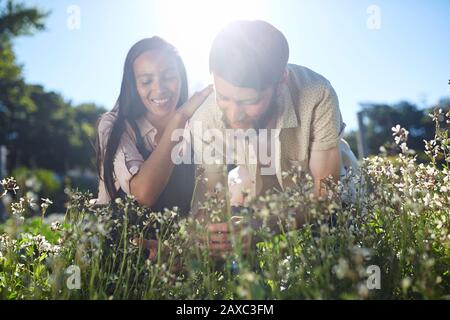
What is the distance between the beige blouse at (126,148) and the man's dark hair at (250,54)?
2.23 feet

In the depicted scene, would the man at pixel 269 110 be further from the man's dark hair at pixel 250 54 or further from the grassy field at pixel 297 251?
the grassy field at pixel 297 251

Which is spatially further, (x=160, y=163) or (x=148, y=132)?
(x=148, y=132)

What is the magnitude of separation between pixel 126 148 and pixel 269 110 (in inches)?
50.3

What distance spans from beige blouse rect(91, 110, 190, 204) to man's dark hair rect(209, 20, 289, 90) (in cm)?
68

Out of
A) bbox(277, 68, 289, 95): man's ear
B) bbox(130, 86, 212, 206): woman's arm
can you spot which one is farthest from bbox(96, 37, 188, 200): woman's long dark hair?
bbox(277, 68, 289, 95): man's ear

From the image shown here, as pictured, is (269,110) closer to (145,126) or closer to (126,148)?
(145,126)

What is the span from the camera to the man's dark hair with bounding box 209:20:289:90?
3492 mm

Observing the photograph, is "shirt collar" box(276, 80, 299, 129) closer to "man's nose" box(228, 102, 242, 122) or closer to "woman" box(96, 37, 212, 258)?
"man's nose" box(228, 102, 242, 122)

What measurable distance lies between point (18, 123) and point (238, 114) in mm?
29877

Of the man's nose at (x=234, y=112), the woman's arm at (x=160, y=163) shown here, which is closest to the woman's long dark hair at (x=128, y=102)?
the woman's arm at (x=160, y=163)

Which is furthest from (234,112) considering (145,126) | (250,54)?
(145,126)

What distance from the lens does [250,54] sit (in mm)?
3477

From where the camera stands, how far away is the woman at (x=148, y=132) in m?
3.95
